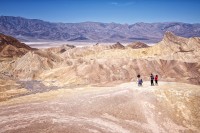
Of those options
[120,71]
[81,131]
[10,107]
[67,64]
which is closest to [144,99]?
[81,131]

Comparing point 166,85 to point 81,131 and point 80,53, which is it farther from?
point 80,53

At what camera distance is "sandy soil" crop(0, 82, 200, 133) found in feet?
101

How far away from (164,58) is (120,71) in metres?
14.6

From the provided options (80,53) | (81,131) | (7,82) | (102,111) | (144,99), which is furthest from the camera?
(80,53)

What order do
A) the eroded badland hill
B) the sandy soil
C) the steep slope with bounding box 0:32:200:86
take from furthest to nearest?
the steep slope with bounding box 0:32:200:86 → the eroded badland hill → the sandy soil

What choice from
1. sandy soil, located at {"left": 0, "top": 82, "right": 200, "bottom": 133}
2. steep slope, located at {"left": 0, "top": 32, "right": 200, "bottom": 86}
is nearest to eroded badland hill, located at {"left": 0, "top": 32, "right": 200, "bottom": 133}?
sandy soil, located at {"left": 0, "top": 82, "right": 200, "bottom": 133}

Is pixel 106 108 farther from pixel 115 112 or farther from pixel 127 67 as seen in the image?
pixel 127 67

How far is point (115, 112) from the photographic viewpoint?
36812 millimetres

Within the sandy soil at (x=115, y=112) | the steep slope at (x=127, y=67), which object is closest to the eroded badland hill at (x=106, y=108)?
the sandy soil at (x=115, y=112)

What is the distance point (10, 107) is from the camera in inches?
1454

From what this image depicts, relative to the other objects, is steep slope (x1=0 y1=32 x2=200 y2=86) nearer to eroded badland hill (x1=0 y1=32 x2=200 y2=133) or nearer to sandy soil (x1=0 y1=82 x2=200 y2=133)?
eroded badland hill (x1=0 y1=32 x2=200 y2=133)

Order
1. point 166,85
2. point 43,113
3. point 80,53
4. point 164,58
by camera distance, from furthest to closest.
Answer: point 80,53, point 164,58, point 166,85, point 43,113

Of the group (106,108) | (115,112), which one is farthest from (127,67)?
(115,112)

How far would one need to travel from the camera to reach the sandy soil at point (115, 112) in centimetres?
3073
